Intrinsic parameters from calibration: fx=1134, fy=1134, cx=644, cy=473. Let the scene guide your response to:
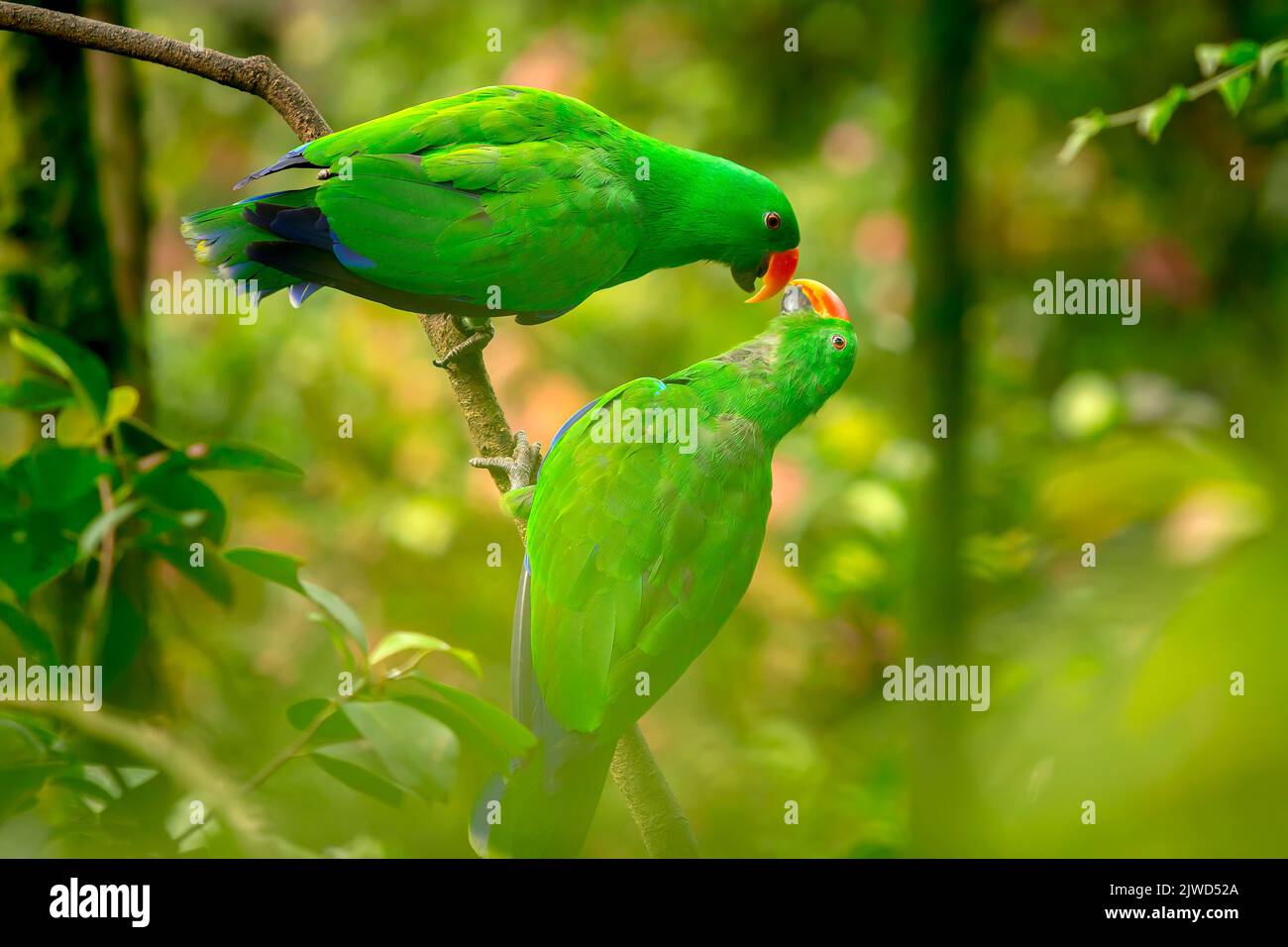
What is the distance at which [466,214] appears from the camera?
993mm

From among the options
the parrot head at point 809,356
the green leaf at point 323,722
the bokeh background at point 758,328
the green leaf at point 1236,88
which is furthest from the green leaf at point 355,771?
the green leaf at point 1236,88

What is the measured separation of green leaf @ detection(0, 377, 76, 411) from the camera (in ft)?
3.47

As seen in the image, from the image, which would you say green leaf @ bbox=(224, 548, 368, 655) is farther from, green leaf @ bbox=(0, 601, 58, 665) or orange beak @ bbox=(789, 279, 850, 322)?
orange beak @ bbox=(789, 279, 850, 322)

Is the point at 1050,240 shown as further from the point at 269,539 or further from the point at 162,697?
the point at 162,697

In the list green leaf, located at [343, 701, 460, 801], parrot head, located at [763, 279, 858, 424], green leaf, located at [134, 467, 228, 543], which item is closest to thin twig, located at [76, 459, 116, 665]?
green leaf, located at [134, 467, 228, 543]

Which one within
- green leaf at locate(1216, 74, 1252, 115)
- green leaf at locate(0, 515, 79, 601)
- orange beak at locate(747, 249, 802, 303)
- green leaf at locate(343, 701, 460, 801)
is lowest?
green leaf at locate(343, 701, 460, 801)

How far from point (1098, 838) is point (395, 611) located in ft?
6.53

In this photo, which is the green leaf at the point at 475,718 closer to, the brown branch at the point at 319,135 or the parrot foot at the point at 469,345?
the brown branch at the point at 319,135

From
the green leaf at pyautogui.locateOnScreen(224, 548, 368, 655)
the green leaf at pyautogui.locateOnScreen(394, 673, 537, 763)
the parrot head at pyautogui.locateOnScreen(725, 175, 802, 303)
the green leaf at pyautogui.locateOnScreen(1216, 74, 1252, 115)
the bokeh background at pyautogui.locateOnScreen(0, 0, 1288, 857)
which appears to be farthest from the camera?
the bokeh background at pyautogui.locateOnScreen(0, 0, 1288, 857)

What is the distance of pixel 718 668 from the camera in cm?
244

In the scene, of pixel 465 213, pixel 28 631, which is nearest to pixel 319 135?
pixel 465 213

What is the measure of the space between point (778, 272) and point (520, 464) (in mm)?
393

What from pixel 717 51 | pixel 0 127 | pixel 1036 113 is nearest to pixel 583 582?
pixel 0 127

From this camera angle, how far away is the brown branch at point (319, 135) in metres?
0.95
